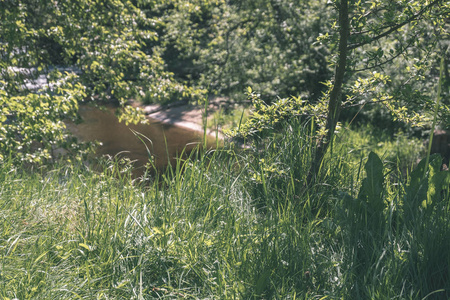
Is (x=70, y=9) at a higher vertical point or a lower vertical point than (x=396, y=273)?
higher

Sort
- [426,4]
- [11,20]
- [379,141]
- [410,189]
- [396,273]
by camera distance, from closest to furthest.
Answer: [396,273], [410,189], [426,4], [11,20], [379,141]

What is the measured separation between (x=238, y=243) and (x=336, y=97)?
1502 millimetres

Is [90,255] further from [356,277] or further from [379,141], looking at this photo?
[379,141]

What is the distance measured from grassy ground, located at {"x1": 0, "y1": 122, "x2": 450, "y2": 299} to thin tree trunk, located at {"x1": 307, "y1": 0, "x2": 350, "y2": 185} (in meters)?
0.08

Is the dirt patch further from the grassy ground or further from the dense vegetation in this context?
the grassy ground

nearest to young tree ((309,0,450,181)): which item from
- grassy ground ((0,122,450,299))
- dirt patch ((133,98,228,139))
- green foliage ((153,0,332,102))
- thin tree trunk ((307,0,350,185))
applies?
thin tree trunk ((307,0,350,185))

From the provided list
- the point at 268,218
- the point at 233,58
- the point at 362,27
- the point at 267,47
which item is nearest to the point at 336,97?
the point at 362,27

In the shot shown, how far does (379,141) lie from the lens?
340 inches

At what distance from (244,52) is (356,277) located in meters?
8.91

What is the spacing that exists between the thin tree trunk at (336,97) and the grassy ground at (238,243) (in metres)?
0.08

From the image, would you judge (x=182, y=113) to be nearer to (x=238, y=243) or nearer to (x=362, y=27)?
(x=362, y=27)

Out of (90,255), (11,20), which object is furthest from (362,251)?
(11,20)

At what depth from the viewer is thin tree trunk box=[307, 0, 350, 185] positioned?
3562 millimetres

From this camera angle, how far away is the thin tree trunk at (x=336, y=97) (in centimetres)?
356
